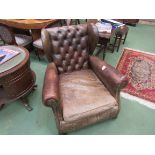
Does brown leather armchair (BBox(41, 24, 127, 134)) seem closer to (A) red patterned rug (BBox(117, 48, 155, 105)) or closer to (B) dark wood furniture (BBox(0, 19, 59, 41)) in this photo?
(A) red patterned rug (BBox(117, 48, 155, 105))

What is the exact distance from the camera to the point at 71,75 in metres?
1.97

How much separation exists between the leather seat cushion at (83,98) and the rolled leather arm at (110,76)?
0.21 ft

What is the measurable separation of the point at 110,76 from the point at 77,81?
16.8 inches

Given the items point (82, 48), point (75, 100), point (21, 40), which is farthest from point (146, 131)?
point (21, 40)

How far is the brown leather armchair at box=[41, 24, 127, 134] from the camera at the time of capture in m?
1.49

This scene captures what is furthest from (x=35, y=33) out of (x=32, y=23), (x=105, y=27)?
(x=105, y=27)

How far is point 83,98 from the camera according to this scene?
161 centimetres

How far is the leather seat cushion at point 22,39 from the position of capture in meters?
2.74

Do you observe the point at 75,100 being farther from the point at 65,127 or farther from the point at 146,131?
the point at 146,131

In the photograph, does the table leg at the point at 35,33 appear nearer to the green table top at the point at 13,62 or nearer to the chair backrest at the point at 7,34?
the chair backrest at the point at 7,34

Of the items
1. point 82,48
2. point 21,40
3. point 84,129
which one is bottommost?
point 84,129

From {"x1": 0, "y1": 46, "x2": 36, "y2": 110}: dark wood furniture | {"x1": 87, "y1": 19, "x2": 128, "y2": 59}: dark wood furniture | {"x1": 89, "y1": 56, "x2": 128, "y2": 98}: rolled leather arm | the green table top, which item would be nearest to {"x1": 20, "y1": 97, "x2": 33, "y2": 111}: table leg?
{"x1": 0, "y1": 46, "x2": 36, "y2": 110}: dark wood furniture

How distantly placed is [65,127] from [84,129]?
0.35 meters
